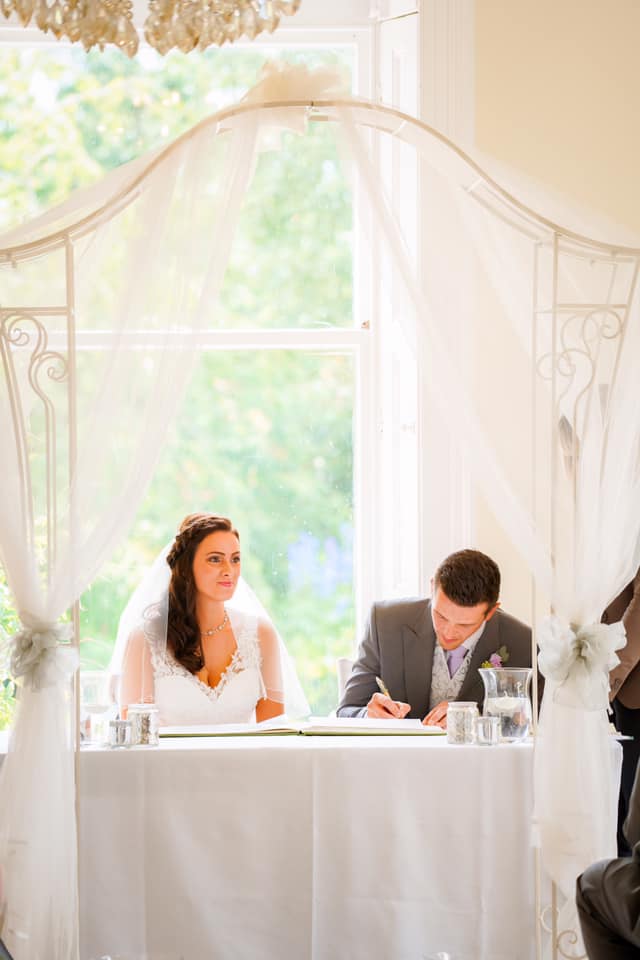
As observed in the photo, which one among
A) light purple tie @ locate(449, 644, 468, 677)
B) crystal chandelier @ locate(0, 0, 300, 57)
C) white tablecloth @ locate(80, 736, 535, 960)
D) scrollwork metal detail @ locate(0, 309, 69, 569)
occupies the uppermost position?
crystal chandelier @ locate(0, 0, 300, 57)

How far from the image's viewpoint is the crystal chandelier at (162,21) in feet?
7.89

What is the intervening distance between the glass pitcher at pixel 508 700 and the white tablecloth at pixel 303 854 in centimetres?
11

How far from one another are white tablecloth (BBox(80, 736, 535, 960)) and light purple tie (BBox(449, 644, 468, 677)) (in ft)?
2.47

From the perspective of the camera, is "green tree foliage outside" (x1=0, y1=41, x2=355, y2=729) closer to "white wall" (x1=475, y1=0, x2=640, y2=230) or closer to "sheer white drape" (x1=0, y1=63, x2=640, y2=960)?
"white wall" (x1=475, y1=0, x2=640, y2=230)

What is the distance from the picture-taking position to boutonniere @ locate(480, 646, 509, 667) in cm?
356

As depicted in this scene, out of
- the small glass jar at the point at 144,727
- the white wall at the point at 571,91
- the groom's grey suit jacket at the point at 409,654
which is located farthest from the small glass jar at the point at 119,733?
the white wall at the point at 571,91

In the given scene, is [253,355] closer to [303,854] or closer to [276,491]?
[276,491]

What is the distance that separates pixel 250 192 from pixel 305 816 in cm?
300

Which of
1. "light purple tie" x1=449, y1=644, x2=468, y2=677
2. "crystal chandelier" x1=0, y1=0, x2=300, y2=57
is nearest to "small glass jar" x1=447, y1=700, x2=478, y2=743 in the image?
"light purple tie" x1=449, y1=644, x2=468, y2=677

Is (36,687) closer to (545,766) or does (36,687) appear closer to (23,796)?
(23,796)

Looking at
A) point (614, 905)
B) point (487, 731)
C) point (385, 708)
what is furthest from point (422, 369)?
point (614, 905)

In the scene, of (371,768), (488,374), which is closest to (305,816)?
(371,768)

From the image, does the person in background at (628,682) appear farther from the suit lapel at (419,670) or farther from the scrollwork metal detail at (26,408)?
the scrollwork metal detail at (26,408)

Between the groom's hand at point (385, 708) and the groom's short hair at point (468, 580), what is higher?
the groom's short hair at point (468, 580)
